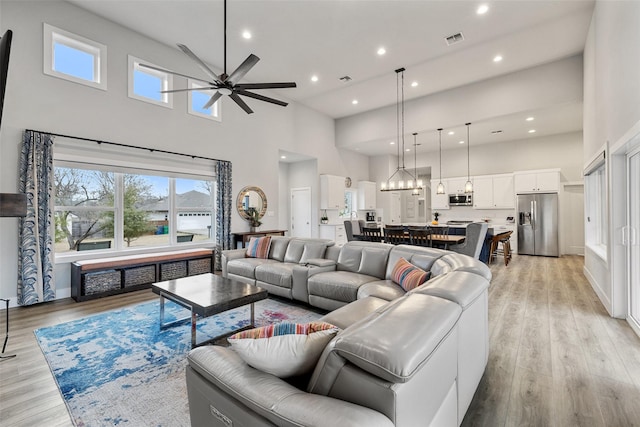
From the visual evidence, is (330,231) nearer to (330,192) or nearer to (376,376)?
(330,192)

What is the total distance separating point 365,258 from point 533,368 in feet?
6.14

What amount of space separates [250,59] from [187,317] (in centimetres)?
290

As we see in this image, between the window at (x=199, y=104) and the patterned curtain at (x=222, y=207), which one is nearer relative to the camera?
the window at (x=199, y=104)

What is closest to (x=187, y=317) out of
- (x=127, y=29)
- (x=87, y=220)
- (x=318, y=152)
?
(x=87, y=220)

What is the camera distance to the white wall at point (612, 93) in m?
2.75

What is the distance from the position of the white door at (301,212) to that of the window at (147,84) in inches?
168

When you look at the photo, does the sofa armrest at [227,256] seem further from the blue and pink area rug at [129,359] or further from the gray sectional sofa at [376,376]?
the gray sectional sofa at [376,376]

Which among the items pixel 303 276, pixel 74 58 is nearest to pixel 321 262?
pixel 303 276

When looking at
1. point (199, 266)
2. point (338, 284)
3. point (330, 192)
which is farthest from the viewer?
point (330, 192)

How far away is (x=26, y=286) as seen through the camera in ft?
12.7

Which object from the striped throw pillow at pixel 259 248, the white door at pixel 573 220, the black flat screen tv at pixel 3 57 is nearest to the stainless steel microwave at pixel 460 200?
the white door at pixel 573 220

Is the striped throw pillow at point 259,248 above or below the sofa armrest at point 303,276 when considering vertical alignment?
above

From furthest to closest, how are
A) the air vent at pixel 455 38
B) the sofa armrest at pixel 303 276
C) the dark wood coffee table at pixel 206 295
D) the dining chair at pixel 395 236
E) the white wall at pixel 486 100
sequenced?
the white wall at pixel 486 100
the air vent at pixel 455 38
the dining chair at pixel 395 236
the sofa armrest at pixel 303 276
the dark wood coffee table at pixel 206 295

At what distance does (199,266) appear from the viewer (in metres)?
5.39
